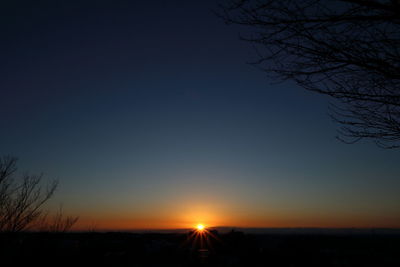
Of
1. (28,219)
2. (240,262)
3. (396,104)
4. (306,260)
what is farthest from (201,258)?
(396,104)

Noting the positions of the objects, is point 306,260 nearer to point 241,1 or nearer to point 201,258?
point 201,258

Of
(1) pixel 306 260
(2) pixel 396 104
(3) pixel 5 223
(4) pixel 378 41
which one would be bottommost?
(1) pixel 306 260

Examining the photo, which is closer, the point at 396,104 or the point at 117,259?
the point at 396,104

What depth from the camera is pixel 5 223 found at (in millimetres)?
6668

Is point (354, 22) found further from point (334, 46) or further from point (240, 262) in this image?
point (240, 262)

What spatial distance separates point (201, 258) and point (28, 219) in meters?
11.5

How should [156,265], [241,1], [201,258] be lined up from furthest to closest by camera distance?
1. [156,265]
2. [201,258]
3. [241,1]

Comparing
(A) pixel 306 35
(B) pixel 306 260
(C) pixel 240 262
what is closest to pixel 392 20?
(A) pixel 306 35

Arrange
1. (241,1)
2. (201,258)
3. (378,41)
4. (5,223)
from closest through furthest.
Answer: (378,41)
(241,1)
(5,223)
(201,258)

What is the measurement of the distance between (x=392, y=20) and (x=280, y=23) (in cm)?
107

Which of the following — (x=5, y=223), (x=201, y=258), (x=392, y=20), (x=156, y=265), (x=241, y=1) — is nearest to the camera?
(x=392, y=20)

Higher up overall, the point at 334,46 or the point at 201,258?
the point at 334,46

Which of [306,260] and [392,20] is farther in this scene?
[306,260]

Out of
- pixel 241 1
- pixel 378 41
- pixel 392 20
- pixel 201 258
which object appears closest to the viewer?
pixel 392 20
